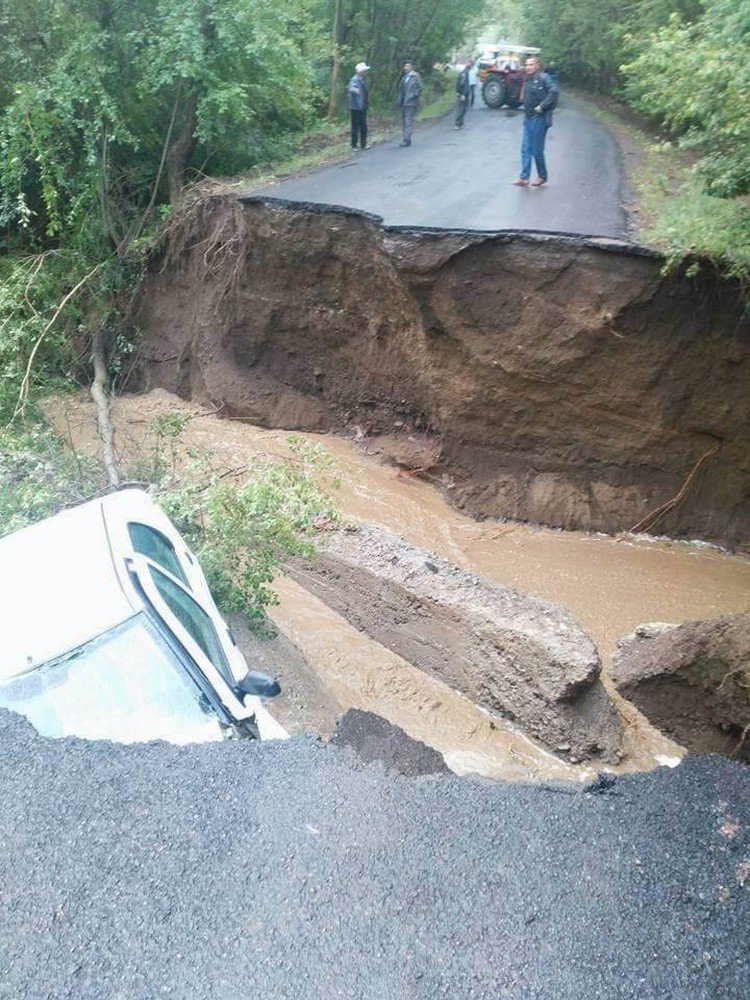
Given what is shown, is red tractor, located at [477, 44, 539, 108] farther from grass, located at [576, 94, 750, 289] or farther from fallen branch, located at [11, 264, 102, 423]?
fallen branch, located at [11, 264, 102, 423]

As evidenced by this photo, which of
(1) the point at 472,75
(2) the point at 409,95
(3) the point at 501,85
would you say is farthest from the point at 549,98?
(3) the point at 501,85

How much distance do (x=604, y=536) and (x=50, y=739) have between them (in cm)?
993

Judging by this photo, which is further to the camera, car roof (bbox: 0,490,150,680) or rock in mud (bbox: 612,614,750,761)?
rock in mud (bbox: 612,614,750,761)

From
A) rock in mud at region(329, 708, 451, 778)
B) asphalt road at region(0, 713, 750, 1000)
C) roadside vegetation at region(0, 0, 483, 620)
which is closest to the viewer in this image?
asphalt road at region(0, 713, 750, 1000)

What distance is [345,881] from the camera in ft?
9.79

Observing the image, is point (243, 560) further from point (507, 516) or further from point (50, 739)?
point (507, 516)

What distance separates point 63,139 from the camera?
600 inches

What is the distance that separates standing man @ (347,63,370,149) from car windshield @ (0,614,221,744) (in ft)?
50.6

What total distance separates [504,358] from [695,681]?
5.92m

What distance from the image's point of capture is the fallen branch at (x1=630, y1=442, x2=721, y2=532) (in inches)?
480

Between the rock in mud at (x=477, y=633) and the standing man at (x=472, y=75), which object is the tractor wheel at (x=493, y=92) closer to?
the standing man at (x=472, y=75)

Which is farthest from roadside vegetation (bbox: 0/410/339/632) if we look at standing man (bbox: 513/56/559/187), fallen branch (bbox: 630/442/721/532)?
standing man (bbox: 513/56/559/187)

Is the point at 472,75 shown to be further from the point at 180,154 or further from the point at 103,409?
the point at 103,409

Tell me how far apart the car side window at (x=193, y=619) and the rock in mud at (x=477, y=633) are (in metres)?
3.52
